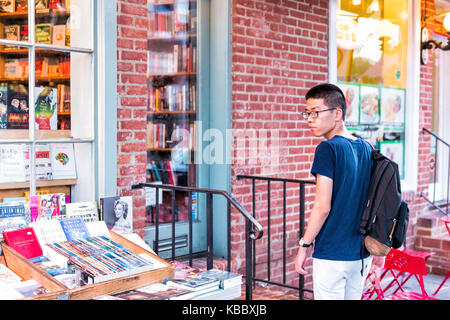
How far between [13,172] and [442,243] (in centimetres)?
555

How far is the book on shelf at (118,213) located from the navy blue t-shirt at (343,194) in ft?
4.65

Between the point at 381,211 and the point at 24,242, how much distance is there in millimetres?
1938

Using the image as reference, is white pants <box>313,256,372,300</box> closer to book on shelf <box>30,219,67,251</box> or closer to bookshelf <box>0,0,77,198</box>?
book on shelf <box>30,219,67,251</box>

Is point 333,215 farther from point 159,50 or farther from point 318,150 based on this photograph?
point 159,50

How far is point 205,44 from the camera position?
5.30m

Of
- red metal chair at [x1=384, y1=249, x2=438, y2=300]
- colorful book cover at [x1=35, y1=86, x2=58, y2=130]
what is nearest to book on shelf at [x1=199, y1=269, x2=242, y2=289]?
colorful book cover at [x1=35, y1=86, x2=58, y2=130]

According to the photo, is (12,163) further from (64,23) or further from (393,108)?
(393,108)

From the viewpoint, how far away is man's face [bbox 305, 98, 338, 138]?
334cm

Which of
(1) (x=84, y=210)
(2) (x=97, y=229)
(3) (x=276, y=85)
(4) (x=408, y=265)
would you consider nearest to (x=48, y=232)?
(2) (x=97, y=229)

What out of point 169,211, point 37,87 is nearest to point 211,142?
point 169,211

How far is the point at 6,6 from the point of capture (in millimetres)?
Answer: 3734

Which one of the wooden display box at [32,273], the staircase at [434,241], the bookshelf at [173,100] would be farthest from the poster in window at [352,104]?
the wooden display box at [32,273]

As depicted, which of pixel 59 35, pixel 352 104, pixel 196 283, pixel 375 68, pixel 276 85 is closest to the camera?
pixel 196 283

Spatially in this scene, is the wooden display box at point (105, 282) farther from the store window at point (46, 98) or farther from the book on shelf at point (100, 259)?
the store window at point (46, 98)
